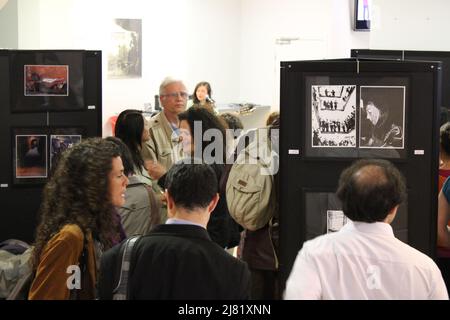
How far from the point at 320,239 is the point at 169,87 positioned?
3154 mm

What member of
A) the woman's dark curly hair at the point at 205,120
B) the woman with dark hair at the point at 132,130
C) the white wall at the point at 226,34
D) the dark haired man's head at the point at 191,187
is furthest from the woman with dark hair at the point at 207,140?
the white wall at the point at 226,34

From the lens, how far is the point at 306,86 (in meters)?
3.35

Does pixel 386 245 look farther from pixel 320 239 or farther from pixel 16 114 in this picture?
pixel 16 114

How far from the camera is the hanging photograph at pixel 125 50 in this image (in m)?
8.41

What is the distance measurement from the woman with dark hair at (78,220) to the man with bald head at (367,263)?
0.79 metres

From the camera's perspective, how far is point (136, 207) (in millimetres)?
3586

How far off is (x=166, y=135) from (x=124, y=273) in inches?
110

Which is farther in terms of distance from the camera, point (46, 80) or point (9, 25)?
point (9, 25)

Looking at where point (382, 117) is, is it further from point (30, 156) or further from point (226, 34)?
point (226, 34)

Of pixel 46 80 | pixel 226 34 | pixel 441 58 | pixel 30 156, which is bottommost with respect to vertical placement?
pixel 30 156

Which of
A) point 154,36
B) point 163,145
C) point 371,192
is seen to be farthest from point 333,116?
point 154,36

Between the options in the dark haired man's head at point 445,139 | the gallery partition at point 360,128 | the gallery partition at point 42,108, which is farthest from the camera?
the gallery partition at point 42,108

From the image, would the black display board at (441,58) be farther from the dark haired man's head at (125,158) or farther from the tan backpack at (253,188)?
the dark haired man's head at (125,158)

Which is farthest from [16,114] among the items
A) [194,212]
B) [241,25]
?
[241,25]
